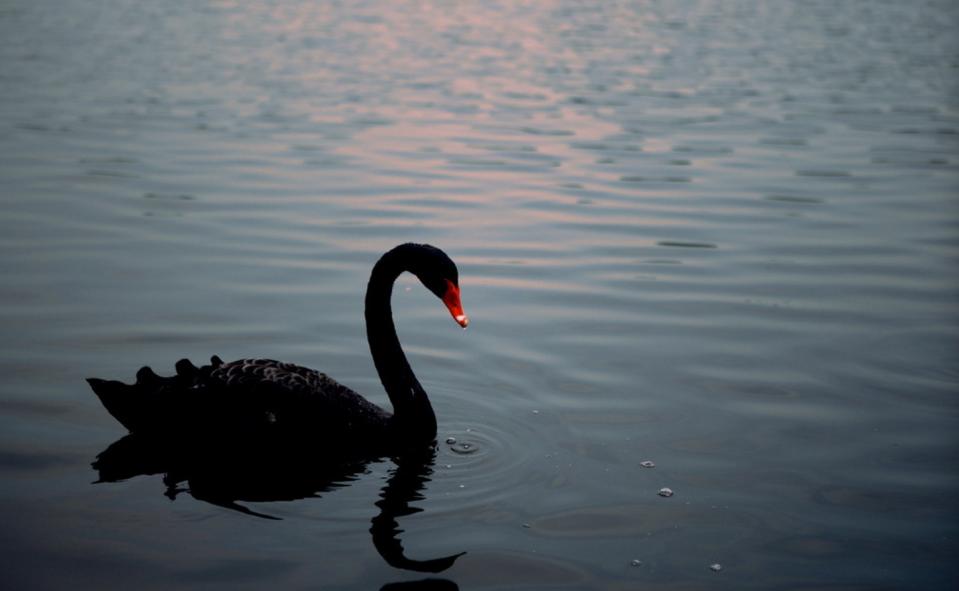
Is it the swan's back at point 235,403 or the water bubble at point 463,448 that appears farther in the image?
the water bubble at point 463,448

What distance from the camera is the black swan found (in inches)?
223

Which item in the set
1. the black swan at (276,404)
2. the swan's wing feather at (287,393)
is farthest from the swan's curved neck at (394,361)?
the swan's wing feather at (287,393)

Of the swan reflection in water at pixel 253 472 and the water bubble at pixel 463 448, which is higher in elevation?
the swan reflection in water at pixel 253 472

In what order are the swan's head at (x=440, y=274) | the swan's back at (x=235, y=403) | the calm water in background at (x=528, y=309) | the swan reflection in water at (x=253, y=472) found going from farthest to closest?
the swan's head at (x=440, y=274) < the swan's back at (x=235, y=403) < the swan reflection in water at (x=253, y=472) < the calm water in background at (x=528, y=309)

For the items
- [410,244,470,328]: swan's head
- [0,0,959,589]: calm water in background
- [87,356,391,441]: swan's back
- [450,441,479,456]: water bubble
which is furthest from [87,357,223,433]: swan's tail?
[450,441,479,456]: water bubble

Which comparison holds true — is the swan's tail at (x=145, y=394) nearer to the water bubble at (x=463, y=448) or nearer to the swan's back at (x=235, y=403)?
the swan's back at (x=235, y=403)

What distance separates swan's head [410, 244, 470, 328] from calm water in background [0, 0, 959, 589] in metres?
0.78

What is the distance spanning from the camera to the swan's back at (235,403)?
18.6ft

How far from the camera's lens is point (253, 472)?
565cm

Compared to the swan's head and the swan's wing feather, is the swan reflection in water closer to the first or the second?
the swan's wing feather

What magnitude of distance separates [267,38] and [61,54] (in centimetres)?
596

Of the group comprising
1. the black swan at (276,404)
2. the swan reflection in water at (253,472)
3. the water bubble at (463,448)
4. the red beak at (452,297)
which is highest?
the red beak at (452,297)

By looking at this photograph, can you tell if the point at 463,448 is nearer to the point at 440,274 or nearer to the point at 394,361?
the point at 394,361

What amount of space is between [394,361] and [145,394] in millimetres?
1245
